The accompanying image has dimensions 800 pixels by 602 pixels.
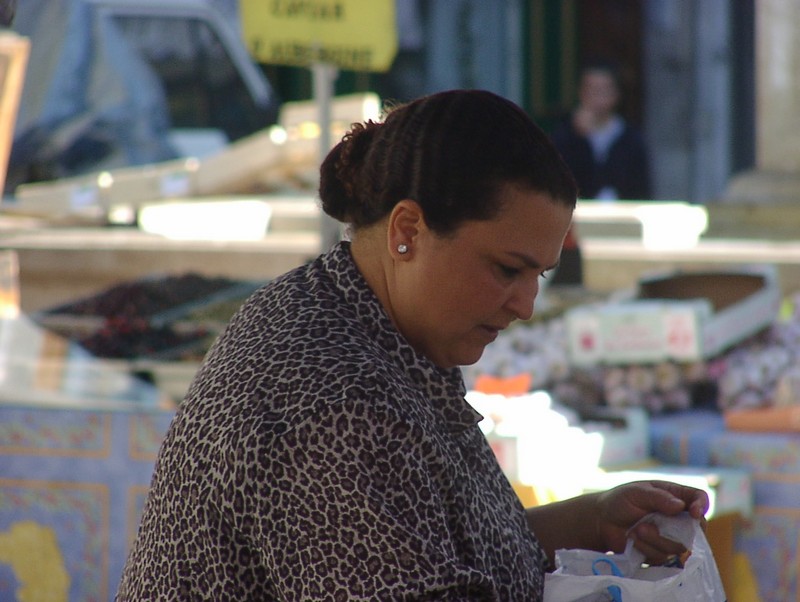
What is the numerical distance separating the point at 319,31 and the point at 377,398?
109 inches

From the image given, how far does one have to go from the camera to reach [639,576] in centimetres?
163

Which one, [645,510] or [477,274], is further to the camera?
[645,510]

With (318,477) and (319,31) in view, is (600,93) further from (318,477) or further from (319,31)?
(318,477)

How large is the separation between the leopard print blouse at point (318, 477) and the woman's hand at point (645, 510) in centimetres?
28

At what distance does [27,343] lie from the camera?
4.20m

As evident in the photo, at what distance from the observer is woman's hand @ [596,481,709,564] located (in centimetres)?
165

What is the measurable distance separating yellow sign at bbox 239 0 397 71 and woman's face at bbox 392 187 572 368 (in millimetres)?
2503

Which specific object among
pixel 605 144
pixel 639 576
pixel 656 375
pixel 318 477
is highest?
pixel 318 477

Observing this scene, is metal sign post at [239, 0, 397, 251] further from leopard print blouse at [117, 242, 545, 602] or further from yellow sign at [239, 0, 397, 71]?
leopard print blouse at [117, 242, 545, 602]

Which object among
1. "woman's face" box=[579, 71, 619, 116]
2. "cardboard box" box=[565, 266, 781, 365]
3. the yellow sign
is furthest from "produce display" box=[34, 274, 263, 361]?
"woman's face" box=[579, 71, 619, 116]

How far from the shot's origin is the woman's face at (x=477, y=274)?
1.35 meters

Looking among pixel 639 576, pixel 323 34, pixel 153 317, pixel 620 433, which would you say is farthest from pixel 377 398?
pixel 153 317

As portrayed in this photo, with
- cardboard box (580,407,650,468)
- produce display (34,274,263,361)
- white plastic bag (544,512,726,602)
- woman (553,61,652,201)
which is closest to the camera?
white plastic bag (544,512,726,602)

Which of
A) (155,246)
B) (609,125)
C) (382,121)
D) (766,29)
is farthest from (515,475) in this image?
(609,125)
